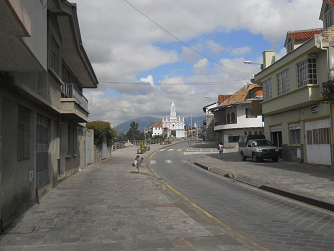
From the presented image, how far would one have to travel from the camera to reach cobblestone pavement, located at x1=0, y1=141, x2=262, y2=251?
5367 millimetres

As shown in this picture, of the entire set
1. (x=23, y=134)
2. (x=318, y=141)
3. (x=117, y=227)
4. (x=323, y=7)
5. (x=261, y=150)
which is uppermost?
(x=323, y=7)

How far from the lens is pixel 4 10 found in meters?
3.80

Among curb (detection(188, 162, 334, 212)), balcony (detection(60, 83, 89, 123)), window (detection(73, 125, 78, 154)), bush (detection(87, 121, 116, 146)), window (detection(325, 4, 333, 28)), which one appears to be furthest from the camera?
bush (detection(87, 121, 116, 146))

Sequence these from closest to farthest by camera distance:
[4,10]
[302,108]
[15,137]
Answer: [4,10], [15,137], [302,108]

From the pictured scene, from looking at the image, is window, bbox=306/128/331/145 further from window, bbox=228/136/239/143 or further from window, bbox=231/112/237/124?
window, bbox=228/136/239/143

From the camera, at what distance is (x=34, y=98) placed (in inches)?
324

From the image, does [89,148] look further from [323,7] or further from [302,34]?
[323,7]

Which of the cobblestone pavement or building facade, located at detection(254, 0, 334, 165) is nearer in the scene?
the cobblestone pavement

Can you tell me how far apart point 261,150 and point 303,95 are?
19.2ft

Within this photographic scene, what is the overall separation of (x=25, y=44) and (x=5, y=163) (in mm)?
Result: 2961

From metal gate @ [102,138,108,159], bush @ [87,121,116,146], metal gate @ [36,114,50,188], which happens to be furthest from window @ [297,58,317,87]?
metal gate @ [102,138,108,159]

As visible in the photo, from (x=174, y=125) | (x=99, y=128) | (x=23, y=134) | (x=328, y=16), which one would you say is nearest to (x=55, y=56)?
(x=23, y=134)

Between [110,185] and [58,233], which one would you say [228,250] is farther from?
[110,185]

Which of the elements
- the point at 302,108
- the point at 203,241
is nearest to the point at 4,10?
the point at 203,241
